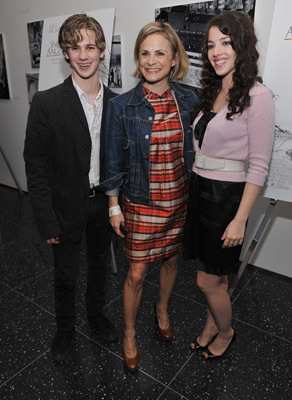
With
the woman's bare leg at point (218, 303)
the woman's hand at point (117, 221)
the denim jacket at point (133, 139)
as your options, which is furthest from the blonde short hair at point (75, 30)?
the woman's bare leg at point (218, 303)

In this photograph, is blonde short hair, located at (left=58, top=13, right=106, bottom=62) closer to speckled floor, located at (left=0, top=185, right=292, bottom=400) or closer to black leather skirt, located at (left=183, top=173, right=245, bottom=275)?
black leather skirt, located at (left=183, top=173, right=245, bottom=275)

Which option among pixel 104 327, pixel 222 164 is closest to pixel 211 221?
pixel 222 164

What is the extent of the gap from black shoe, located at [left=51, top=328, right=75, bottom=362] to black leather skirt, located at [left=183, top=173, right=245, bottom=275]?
2.75 feet

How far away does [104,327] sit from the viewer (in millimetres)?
1867

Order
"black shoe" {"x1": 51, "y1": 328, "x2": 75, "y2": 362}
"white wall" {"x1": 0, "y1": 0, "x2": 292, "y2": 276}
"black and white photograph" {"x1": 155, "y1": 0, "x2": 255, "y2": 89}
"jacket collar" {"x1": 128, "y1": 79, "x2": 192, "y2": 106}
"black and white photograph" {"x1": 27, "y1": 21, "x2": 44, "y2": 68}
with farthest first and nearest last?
1. "black and white photograph" {"x1": 27, "y1": 21, "x2": 44, "y2": 68}
2. "white wall" {"x1": 0, "y1": 0, "x2": 292, "y2": 276}
3. "black and white photograph" {"x1": 155, "y1": 0, "x2": 255, "y2": 89}
4. "black shoe" {"x1": 51, "y1": 328, "x2": 75, "y2": 362}
5. "jacket collar" {"x1": 128, "y1": 79, "x2": 192, "y2": 106}

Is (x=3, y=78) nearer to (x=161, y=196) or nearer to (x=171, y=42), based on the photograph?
(x=171, y=42)

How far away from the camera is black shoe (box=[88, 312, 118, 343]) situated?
183 cm

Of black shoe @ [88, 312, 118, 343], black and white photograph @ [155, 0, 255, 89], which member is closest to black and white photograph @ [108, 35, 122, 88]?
black and white photograph @ [155, 0, 255, 89]

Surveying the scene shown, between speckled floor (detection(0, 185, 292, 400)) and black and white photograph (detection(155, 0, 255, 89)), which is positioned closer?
speckled floor (detection(0, 185, 292, 400))

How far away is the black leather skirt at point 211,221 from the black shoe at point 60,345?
838 mm

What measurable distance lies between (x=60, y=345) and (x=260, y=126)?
58.1 inches

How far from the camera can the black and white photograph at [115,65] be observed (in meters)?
2.76

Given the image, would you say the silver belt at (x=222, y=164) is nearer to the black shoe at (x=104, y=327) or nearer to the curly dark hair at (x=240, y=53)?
the curly dark hair at (x=240, y=53)

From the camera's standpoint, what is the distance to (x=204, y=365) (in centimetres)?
169
